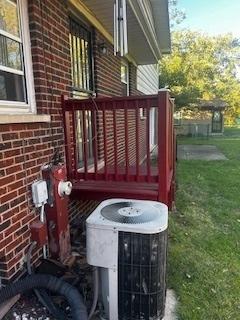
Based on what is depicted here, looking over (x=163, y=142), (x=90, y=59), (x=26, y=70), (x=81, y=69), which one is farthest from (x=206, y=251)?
(x=90, y=59)

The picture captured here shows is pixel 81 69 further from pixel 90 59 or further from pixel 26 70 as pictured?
pixel 26 70

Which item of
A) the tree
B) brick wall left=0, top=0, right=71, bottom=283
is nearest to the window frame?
brick wall left=0, top=0, right=71, bottom=283

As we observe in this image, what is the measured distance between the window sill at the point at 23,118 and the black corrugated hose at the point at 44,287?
126 cm

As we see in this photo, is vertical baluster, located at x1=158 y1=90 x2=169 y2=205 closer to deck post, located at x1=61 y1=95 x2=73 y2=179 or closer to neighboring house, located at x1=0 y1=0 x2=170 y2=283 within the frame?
neighboring house, located at x1=0 y1=0 x2=170 y2=283

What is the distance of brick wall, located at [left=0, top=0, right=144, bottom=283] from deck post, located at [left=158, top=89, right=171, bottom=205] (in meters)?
1.15

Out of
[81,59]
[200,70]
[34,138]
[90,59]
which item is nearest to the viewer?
[34,138]

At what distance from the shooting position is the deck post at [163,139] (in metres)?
3.03

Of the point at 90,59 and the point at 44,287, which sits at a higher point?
the point at 90,59

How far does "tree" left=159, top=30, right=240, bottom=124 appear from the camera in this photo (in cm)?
1919

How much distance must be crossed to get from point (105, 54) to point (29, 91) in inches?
115

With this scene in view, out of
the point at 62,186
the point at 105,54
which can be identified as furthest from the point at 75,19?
the point at 62,186

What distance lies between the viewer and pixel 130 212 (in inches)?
97.8

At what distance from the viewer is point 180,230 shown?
13.9 feet

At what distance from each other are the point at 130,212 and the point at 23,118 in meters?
1.21
